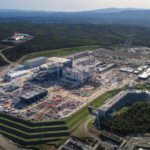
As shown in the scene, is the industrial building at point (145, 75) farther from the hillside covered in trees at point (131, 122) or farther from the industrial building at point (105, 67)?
the hillside covered in trees at point (131, 122)

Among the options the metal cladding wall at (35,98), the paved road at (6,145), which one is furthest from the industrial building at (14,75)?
the paved road at (6,145)

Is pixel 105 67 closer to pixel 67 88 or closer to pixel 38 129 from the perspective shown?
pixel 67 88

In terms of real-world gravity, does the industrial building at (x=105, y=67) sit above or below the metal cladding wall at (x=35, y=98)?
above

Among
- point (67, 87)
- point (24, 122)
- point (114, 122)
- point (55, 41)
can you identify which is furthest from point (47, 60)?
point (114, 122)

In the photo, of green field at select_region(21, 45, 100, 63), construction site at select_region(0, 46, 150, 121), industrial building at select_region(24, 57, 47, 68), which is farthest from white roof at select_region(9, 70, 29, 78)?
green field at select_region(21, 45, 100, 63)

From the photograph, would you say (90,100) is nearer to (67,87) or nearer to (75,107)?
(75,107)

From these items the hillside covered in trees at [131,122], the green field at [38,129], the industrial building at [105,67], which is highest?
the industrial building at [105,67]
